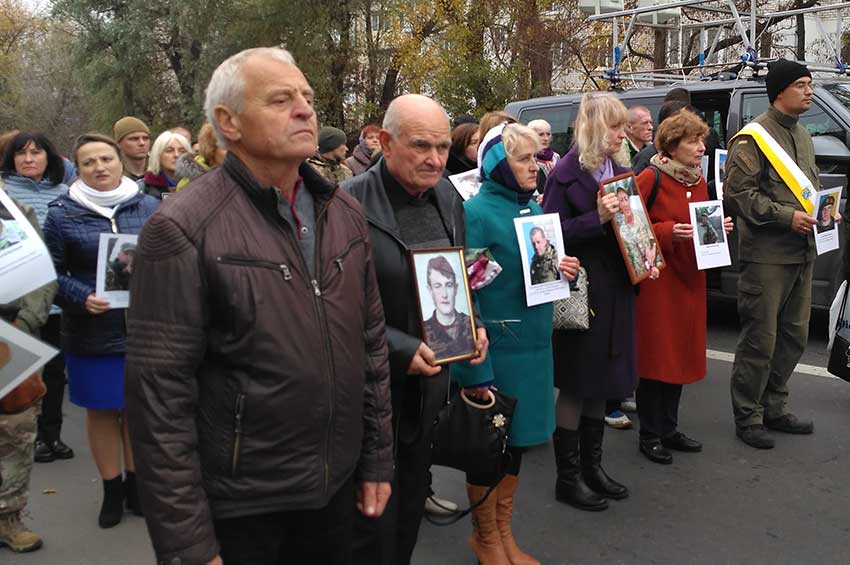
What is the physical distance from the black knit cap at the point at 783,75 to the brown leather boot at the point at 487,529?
9.63 feet

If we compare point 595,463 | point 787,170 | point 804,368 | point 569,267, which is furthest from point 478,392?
point 804,368

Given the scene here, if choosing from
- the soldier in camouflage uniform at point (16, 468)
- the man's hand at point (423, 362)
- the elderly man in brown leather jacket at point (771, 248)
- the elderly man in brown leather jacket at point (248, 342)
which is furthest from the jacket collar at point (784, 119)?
the soldier in camouflage uniform at point (16, 468)

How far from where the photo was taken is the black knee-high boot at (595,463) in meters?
4.08

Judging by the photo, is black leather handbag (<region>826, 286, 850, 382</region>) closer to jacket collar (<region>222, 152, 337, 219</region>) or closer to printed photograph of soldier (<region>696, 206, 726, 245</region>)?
printed photograph of soldier (<region>696, 206, 726, 245</region>)

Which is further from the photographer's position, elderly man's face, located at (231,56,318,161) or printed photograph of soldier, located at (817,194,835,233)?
printed photograph of soldier, located at (817,194,835,233)

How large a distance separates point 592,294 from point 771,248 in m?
1.42

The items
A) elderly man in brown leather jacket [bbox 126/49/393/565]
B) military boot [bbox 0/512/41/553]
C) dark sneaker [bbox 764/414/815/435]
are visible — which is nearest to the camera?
elderly man in brown leather jacket [bbox 126/49/393/565]

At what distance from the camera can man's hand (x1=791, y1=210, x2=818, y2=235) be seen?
4566 millimetres

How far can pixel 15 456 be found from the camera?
3.61 metres

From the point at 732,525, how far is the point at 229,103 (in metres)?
3.09

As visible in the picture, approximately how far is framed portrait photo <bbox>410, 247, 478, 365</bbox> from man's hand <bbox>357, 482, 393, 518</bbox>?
500 millimetres

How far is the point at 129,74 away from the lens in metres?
24.8

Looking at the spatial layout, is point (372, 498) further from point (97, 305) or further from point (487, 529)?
point (97, 305)

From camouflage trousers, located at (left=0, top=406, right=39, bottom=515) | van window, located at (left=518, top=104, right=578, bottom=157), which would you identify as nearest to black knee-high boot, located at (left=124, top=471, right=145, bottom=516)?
camouflage trousers, located at (left=0, top=406, right=39, bottom=515)
